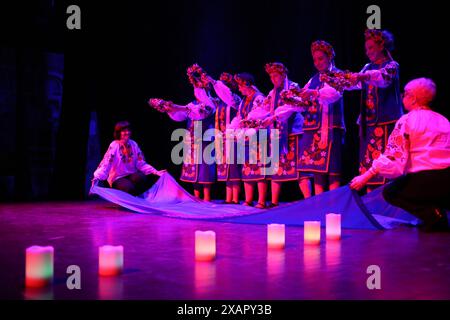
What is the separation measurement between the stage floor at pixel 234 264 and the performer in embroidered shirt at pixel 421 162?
208 mm

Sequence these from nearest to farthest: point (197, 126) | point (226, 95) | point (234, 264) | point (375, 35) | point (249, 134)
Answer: point (234, 264) → point (375, 35) → point (249, 134) → point (226, 95) → point (197, 126)

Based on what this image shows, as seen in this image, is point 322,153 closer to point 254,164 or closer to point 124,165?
point 254,164

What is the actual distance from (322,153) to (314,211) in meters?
1.07

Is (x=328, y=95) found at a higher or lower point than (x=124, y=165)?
higher

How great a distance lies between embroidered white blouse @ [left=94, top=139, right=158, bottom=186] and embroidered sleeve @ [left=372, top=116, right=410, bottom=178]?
334 centimetres

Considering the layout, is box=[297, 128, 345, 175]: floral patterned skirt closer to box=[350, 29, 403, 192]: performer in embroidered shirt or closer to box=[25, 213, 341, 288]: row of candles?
box=[350, 29, 403, 192]: performer in embroidered shirt

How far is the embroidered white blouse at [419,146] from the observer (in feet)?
12.0

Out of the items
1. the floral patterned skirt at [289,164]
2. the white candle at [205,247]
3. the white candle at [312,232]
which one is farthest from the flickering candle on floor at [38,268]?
the floral patterned skirt at [289,164]

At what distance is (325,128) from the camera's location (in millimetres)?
5031

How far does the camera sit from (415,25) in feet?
16.4

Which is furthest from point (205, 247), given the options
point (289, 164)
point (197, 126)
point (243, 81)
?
point (197, 126)

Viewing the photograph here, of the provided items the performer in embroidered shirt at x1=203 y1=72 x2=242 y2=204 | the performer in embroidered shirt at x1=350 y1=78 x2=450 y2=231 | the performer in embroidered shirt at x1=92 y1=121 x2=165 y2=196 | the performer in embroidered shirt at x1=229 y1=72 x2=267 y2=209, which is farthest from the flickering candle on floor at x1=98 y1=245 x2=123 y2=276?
the performer in embroidered shirt at x1=92 y1=121 x2=165 y2=196

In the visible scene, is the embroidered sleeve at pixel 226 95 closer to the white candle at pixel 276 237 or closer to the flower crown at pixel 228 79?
the flower crown at pixel 228 79
